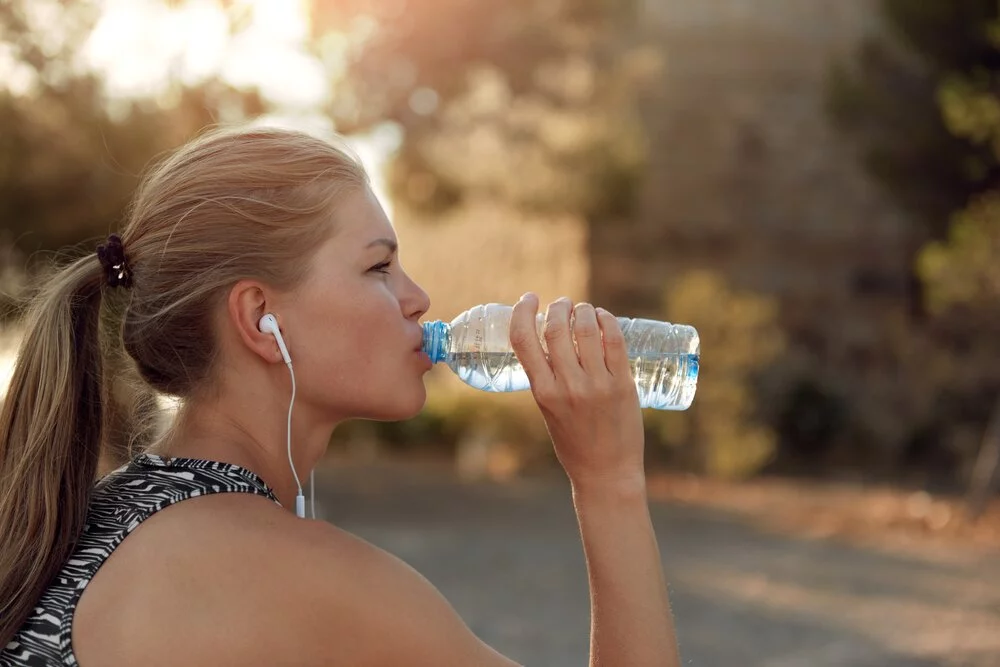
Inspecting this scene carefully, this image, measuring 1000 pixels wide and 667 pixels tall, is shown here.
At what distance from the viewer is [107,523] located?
5.68ft

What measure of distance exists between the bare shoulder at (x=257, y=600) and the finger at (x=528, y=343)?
0.38 meters

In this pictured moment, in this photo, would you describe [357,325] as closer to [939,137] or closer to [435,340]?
[435,340]

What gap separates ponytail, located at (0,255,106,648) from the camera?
1.73 m

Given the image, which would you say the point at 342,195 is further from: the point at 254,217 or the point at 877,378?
the point at 877,378

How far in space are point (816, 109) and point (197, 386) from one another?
1459cm

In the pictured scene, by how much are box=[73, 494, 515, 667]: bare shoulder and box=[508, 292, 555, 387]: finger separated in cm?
38

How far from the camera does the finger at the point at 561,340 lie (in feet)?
6.09

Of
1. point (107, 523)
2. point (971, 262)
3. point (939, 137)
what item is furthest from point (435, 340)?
point (939, 137)

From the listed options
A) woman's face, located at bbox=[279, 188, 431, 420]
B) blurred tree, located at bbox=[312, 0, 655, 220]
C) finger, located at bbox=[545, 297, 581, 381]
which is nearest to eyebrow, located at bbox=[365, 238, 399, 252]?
woman's face, located at bbox=[279, 188, 431, 420]

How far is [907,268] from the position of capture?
15094mm

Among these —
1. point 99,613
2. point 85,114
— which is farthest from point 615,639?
point 85,114

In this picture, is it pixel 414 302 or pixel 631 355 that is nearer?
pixel 414 302

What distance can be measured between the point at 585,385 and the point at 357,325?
0.38 meters

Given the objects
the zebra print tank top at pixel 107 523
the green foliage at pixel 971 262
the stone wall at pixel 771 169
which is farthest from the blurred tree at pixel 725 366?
the zebra print tank top at pixel 107 523
